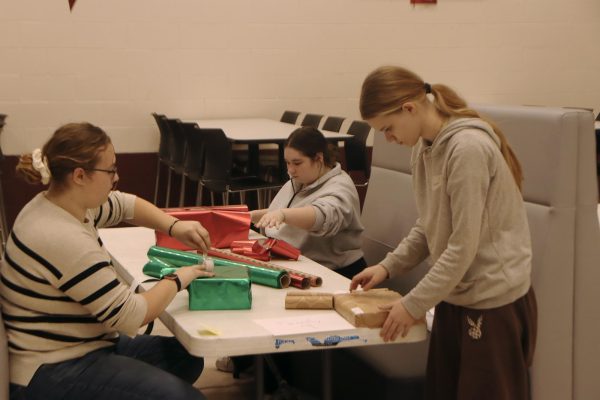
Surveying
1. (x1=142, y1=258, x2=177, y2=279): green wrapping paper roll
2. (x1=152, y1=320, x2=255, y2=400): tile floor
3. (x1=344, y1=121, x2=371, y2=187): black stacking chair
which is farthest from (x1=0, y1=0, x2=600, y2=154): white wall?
(x1=142, y1=258, x2=177, y2=279): green wrapping paper roll

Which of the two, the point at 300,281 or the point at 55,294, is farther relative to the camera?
the point at 300,281

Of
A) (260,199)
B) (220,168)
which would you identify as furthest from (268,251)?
(260,199)

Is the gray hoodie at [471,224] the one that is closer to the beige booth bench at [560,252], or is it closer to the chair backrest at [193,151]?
the beige booth bench at [560,252]

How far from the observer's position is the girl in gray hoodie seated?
3070 millimetres

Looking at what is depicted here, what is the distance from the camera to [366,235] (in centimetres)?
359

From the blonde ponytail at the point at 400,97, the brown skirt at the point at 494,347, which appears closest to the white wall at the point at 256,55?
the blonde ponytail at the point at 400,97

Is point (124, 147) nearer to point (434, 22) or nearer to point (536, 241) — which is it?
point (434, 22)

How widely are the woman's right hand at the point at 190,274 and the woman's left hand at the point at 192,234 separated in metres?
0.39

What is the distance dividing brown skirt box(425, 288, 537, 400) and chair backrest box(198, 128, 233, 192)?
327cm

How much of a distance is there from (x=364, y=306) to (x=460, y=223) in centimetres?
32

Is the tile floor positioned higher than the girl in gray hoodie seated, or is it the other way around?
the girl in gray hoodie seated

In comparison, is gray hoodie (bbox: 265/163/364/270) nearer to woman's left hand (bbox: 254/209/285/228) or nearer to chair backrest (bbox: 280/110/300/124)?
woman's left hand (bbox: 254/209/285/228)

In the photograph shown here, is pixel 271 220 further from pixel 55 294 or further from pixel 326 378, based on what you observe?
pixel 55 294

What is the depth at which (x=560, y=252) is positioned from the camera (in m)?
2.50
